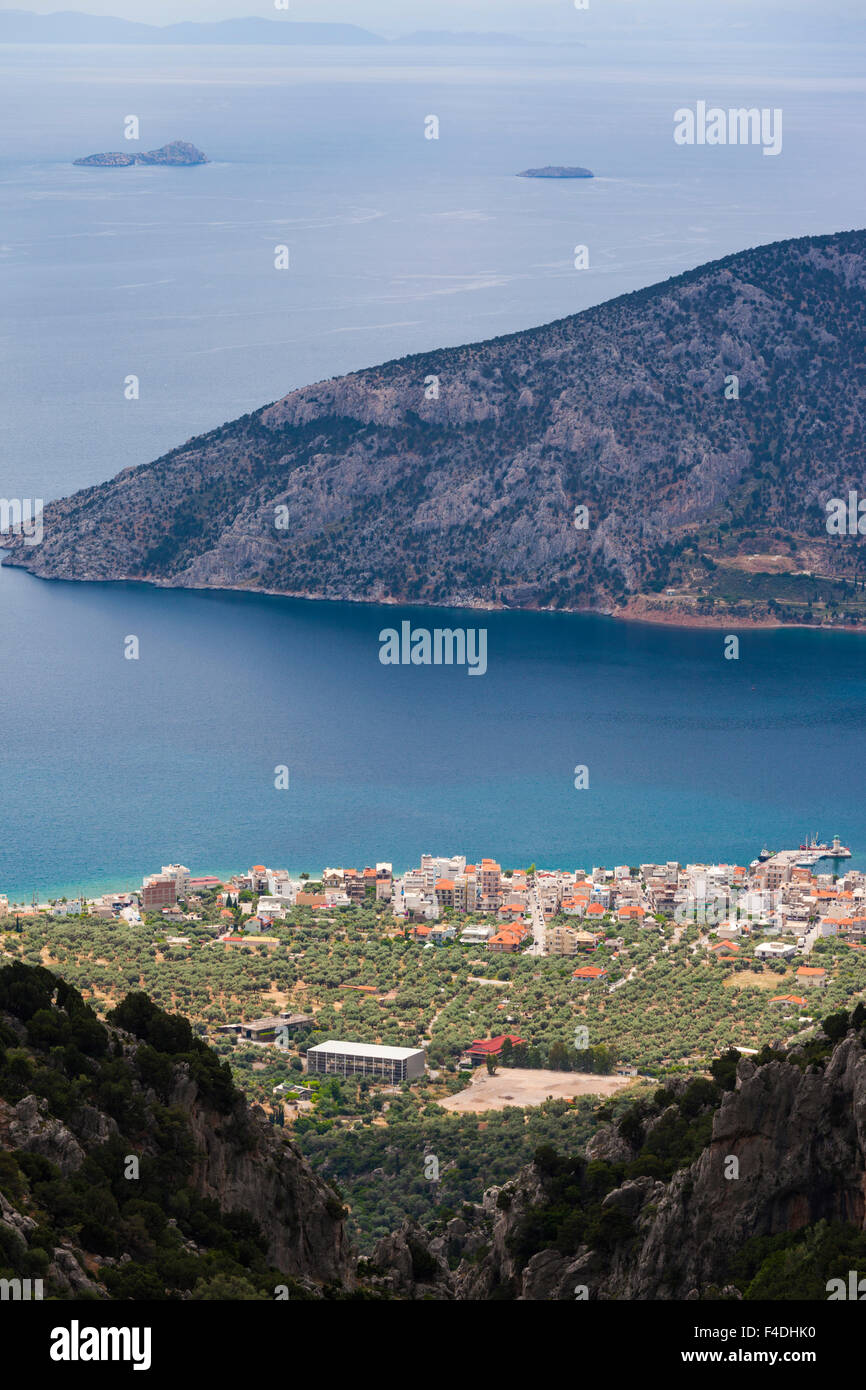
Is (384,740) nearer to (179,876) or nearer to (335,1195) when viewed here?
(179,876)

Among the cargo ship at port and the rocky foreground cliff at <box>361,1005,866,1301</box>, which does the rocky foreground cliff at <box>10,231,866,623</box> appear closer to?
the cargo ship at port

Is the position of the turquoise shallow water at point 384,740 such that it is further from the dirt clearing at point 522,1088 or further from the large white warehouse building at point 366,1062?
the dirt clearing at point 522,1088

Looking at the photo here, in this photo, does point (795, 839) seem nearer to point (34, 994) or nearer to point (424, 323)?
point (34, 994)

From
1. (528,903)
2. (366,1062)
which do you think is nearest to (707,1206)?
(366,1062)

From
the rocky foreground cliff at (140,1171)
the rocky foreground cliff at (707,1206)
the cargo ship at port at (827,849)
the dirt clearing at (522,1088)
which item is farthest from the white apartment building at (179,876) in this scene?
the rocky foreground cliff at (707,1206)

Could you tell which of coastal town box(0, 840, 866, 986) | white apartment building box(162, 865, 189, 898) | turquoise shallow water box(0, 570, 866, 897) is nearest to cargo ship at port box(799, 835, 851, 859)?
turquoise shallow water box(0, 570, 866, 897)
